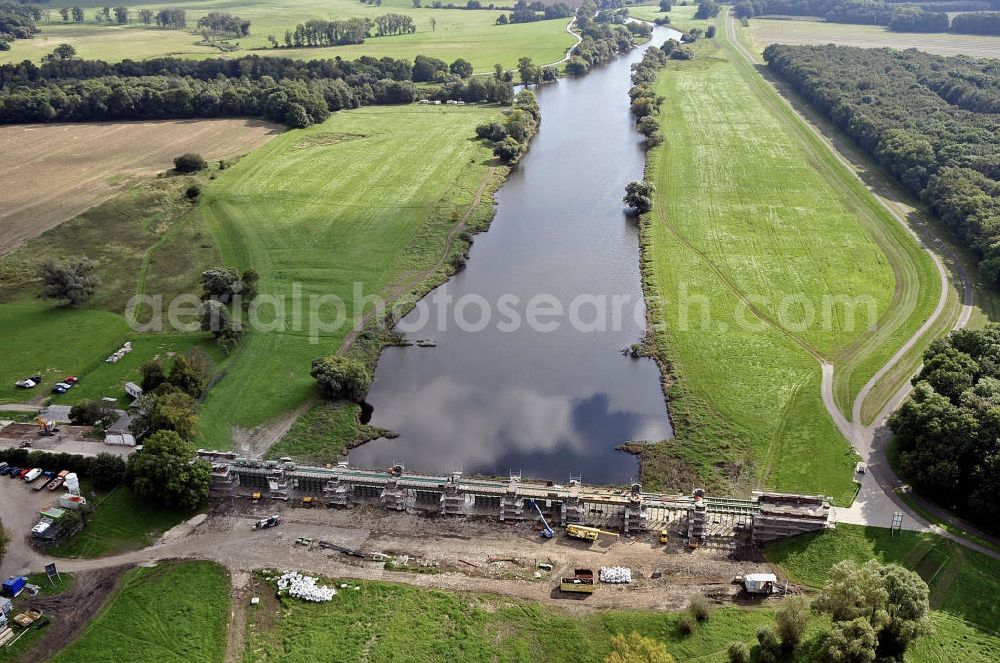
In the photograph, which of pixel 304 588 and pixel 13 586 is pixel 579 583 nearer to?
pixel 304 588

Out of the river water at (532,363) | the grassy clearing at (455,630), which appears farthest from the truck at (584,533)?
the grassy clearing at (455,630)

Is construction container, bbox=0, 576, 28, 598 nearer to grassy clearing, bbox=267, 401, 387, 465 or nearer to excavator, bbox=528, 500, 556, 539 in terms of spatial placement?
grassy clearing, bbox=267, 401, 387, 465

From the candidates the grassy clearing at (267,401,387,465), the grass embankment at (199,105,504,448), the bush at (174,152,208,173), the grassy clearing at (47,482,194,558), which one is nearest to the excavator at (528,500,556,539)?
the grassy clearing at (267,401,387,465)

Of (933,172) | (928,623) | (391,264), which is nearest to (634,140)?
(933,172)

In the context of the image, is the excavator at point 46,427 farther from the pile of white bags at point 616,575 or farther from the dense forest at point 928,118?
the dense forest at point 928,118

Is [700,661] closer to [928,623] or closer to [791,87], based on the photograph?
[928,623]

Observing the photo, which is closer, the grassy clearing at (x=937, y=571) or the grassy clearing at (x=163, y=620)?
the grassy clearing at (x=937, y=571)
